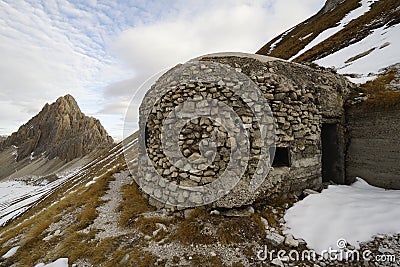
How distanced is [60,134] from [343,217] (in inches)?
5206

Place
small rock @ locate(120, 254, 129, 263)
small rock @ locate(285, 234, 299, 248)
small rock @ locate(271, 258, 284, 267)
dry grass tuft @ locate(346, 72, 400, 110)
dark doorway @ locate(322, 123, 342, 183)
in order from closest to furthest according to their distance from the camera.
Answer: small rock @ locate(271, 258, 284, 267)
small rock @ locate(120, 254, 129, 263)
small rock @ locate(285, 234, 299, 248)
dry grass tuft @ locate(346, 72, 400, 110)
dark doorway @ locate(322, 123, 342, 183)

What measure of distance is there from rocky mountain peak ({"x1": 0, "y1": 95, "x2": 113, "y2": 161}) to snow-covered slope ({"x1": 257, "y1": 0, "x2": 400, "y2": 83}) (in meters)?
94.9

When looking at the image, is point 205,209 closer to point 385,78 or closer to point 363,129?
point 363,129

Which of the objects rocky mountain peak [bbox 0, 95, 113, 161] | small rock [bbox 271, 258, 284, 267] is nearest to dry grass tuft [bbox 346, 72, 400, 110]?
small rock [bbox 271, 258, 284, 267]

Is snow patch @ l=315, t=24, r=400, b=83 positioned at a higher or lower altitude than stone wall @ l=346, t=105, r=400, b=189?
higher

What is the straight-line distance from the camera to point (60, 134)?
381ft

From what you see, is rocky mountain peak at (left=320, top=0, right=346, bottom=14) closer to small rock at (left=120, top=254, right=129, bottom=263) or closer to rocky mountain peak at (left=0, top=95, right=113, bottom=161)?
small rock at (left=120, top=254, right=129, bottom=263)

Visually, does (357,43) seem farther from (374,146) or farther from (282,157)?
(282,157)

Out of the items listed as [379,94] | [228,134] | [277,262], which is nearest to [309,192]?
[277,262]

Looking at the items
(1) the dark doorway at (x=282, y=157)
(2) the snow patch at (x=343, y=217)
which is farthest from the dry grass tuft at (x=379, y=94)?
(1) the dark doorway at (x=282, y=157)

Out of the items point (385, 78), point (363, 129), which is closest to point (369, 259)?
point (363, 129)

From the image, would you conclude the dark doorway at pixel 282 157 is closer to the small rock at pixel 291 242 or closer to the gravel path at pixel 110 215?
the small rock at pixel 291 242

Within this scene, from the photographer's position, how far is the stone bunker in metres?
6.91

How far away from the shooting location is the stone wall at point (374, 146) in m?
7.91
